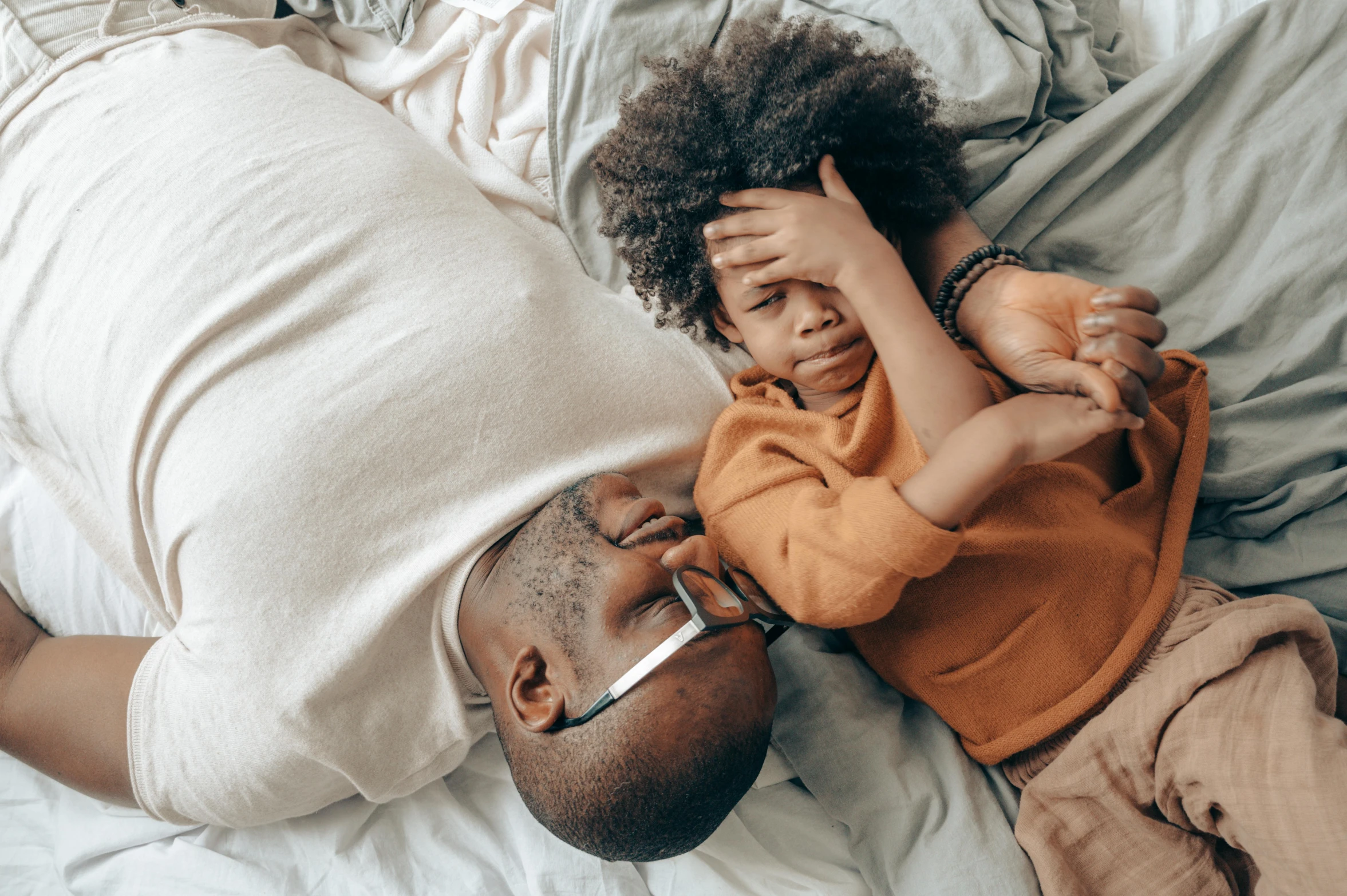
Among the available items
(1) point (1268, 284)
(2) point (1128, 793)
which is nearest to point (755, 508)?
(2) point (1128, 793)

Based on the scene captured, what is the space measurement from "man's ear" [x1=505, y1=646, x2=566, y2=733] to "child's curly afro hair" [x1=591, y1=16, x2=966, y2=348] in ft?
1.92

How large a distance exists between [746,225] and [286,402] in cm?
66

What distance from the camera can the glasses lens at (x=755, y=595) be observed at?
3.61ft

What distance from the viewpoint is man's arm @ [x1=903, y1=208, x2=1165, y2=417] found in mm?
947

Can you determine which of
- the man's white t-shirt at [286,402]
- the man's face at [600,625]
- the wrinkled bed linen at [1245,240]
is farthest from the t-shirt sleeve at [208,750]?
the wrinkled bed linen at [1245,240]

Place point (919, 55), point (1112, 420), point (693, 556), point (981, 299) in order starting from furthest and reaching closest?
point (919, 55) → point (981, 299) → point (693, 556) → point (1112, 420)

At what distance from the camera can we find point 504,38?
4.99 feet

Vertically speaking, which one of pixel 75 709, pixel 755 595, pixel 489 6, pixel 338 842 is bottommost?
pixel 338 842

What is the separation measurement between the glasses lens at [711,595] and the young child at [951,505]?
8 centimetres

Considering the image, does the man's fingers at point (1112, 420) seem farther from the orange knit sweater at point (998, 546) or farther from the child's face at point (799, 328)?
the child's face at point (799, 328)

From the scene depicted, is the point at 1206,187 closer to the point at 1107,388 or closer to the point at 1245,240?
Answer: the point at 1245,240

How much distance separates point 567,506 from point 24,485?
1.05m

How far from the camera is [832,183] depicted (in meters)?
1.15

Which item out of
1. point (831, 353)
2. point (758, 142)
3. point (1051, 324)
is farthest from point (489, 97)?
point (1051, 324)
